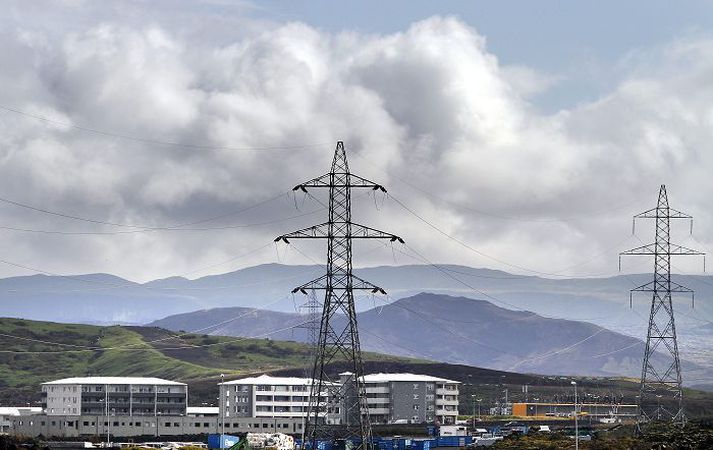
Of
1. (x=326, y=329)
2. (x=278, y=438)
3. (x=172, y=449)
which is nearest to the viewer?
(x=326, y=329)

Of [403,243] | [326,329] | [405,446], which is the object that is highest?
[403,243]

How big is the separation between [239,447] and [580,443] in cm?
4922

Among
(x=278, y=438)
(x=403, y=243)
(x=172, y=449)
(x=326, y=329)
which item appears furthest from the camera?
(x=278, y=438)

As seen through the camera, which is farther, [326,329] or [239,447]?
[239,447]

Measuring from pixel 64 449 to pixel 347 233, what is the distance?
70025 mm

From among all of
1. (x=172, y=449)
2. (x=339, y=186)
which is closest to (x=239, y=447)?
(x=339, y=186)

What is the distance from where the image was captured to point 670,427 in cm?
17875

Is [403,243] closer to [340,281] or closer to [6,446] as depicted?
[340,281]

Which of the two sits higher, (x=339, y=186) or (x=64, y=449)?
(x=339, y=186)

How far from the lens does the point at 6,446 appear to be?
129 meters

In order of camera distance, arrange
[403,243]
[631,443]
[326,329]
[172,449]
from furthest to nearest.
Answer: [172,449] < [631,443] < [403,243] < [326,329]

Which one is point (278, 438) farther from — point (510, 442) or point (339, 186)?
point (339, 186)

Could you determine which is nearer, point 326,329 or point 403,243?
point 326,329

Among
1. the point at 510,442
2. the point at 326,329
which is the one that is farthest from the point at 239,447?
the point at 510,442
